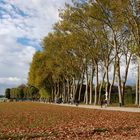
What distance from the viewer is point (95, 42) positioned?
6856cm

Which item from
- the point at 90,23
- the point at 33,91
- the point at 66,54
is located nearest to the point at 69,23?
the point at 90,23

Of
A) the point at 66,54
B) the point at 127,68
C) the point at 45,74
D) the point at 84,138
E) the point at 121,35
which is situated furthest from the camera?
the point at 45,74

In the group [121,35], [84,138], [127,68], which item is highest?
[121,35]

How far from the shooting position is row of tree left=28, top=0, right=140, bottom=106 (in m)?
50.9

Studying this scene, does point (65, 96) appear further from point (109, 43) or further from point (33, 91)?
point (33, 91)

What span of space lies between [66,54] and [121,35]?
24401 mm

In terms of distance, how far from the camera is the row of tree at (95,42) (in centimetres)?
5088

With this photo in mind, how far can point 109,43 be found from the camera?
6166 centimetres

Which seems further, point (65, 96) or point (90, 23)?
point (65, 96)

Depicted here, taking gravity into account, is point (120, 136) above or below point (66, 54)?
below

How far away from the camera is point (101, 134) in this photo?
17.7 meters

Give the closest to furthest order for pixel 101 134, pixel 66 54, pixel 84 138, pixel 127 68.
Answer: pixel 84 138, pixel 101 134, pixel 127 68, pixel 66 54

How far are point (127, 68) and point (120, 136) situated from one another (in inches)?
1886

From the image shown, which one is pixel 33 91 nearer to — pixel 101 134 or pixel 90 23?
pixel 90 23
